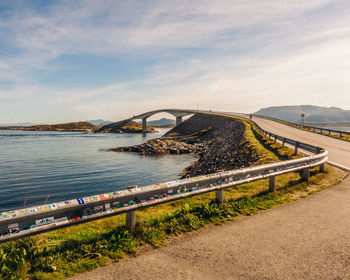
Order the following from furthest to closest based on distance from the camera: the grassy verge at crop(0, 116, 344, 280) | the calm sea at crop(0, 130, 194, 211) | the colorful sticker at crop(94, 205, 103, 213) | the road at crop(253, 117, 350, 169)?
the calm sea at crop(0, 130, 194, 211) → the road at crop(253, 117, 350, 169) → the colorful sticker at crop(94, 205, 103, 213) → the grassy verge at crop(0, 116, 344, 280)

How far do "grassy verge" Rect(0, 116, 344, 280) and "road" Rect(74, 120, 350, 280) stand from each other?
1.12 ft

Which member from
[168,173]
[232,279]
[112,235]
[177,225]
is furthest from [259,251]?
[168,173]

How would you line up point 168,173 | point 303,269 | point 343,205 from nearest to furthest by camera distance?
point 303,269 < point 343,205 < point 168,173

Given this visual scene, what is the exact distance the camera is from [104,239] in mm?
4770

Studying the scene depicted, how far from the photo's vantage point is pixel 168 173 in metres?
28.4

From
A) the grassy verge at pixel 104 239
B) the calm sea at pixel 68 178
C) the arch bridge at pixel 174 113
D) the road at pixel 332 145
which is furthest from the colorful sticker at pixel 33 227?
the arch bridge at pixel 174 113

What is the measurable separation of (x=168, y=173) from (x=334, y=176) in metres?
19.7

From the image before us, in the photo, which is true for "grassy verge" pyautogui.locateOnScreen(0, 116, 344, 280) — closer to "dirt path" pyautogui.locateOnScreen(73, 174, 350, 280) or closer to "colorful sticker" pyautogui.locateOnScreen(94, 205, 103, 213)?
"dirt path" pyautogui.locateOnScreen(73, 174, 350, 280)

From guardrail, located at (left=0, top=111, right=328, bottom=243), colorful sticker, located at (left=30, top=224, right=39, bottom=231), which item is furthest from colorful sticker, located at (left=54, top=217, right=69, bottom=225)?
colorful sticker, located at (left=30, top=224, right=39, bottom=231)

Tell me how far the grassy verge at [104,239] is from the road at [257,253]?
34cm

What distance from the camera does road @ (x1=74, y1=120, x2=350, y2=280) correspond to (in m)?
3.69

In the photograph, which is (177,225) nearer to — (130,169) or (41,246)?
(41,246)

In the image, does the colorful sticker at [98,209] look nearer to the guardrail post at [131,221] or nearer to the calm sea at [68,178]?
the guardrail post at [131,221]

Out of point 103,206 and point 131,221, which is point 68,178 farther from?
point 103,206
